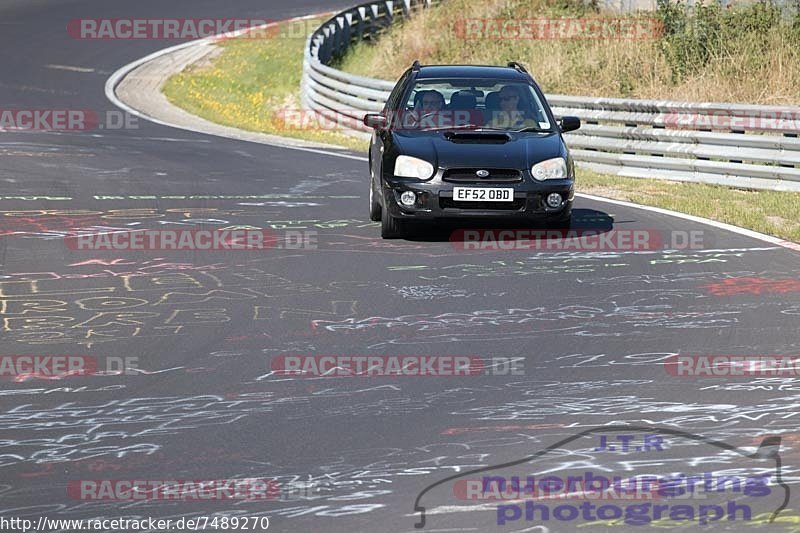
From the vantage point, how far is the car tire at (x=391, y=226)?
13797mm

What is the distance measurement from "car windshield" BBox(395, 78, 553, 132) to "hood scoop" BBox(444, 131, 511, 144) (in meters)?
0.30

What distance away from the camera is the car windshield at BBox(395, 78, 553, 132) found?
14547 mm

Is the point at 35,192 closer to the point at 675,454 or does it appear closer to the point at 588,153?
the point at 588,153

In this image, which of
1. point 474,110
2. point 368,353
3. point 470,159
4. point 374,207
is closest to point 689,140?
point 474,110

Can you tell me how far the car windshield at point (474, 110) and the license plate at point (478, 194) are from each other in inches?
44.7

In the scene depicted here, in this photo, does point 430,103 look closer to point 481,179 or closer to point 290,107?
point 481,179

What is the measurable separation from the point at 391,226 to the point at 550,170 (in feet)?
5.15

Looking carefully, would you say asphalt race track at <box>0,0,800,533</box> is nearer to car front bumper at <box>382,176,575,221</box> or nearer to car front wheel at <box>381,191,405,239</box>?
car front wheel at <box>381,191,405,239</box>

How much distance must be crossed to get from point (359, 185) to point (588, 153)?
4.20 m

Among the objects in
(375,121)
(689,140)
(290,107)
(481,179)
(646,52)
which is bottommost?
(481,179)

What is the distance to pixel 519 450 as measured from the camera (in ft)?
22.1

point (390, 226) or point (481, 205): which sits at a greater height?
point (481, 205)

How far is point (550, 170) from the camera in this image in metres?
13.8

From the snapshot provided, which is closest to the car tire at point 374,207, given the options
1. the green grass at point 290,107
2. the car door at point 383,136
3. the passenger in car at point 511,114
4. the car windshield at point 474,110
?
the car door at point 383,136
